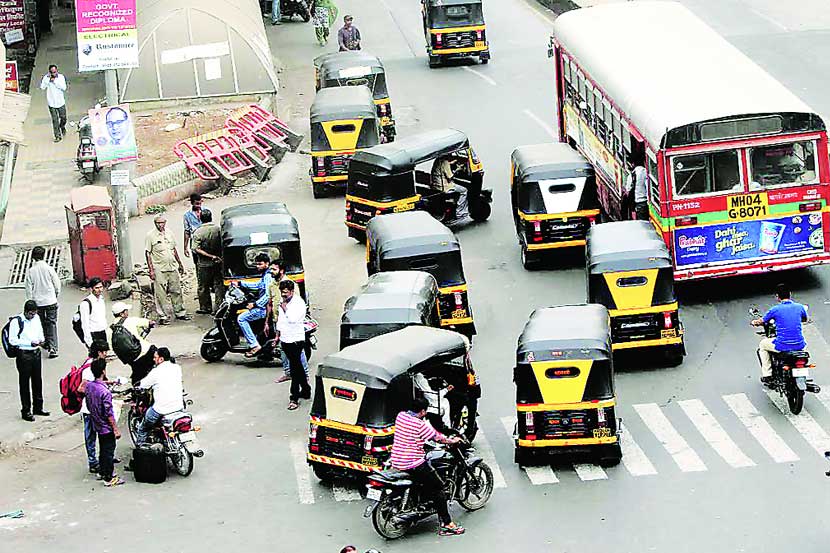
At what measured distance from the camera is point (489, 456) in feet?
62.6

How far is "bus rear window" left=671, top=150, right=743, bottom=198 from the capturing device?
2369cm

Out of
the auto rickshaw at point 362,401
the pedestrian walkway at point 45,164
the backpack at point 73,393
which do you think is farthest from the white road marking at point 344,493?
the pedestrian walkway at point 45,164

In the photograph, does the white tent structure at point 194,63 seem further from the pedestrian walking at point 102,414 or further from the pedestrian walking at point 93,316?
the pedestrian walking at point 102,414

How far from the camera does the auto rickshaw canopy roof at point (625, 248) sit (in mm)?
21594

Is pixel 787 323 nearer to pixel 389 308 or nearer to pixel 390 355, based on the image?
pixel 389 308

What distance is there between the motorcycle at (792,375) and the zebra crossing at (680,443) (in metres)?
0.22

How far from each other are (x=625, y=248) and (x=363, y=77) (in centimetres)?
1759

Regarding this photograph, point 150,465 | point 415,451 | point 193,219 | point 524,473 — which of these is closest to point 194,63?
point 193,219

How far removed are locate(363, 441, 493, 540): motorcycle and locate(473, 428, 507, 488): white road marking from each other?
1.04 m

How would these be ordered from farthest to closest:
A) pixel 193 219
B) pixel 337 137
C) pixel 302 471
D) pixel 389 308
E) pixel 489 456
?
pixel 337 137 < pixel 193 219 < pixel 389 308 < pixel 489 456 < pixel 302 471

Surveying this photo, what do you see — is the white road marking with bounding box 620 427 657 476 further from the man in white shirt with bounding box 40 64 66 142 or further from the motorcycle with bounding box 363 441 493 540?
the man in white shirt with bounding box 40 64 66 142

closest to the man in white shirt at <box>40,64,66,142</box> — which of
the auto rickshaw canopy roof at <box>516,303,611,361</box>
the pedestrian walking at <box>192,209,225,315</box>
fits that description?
the pedestrian walking at <box>192,209,225,315</box>

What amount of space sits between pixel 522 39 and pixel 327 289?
79.1 feet

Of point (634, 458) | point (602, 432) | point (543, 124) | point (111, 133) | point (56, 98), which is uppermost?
point (56, 98)
